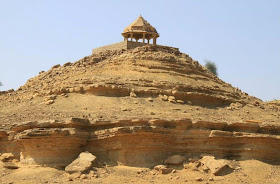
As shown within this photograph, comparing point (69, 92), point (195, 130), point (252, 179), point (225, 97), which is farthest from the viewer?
point (225, 97)

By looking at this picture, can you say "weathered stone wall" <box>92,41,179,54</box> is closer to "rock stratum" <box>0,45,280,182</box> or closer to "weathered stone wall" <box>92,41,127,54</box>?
"weathered stone wall" <box>92,41,127,54</box>

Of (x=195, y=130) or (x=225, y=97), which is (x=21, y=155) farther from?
(x=225, y=97)

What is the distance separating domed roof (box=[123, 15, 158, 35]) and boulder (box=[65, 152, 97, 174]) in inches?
538

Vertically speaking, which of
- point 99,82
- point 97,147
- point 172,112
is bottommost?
point 97,147

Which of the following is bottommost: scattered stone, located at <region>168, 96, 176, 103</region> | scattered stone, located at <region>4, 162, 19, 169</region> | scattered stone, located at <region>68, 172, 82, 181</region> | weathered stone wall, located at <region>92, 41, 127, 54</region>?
scattered stone, located at <region>68, 172, 82, 181</region>

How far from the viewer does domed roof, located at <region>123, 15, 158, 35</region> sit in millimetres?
29406

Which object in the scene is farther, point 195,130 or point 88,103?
point 88,103

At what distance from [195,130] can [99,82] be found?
623 centimetres

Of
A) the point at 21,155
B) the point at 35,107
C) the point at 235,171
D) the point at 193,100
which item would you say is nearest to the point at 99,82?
the point at 35,107

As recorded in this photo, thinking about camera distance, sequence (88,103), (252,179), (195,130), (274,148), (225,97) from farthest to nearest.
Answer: (225,97)
(88,103)
(274,148)
(195,130)
(252,179)

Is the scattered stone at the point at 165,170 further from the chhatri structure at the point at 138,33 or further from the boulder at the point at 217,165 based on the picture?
the chhatri structure at the point at 138,33

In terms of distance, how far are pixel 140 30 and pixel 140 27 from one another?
0.83 feet

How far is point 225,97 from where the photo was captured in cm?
2433

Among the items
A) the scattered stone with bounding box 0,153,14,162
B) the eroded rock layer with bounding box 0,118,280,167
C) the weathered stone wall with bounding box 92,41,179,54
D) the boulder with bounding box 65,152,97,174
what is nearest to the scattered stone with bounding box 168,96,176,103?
the eroded rock layer with bounding box 0,118,280,167
